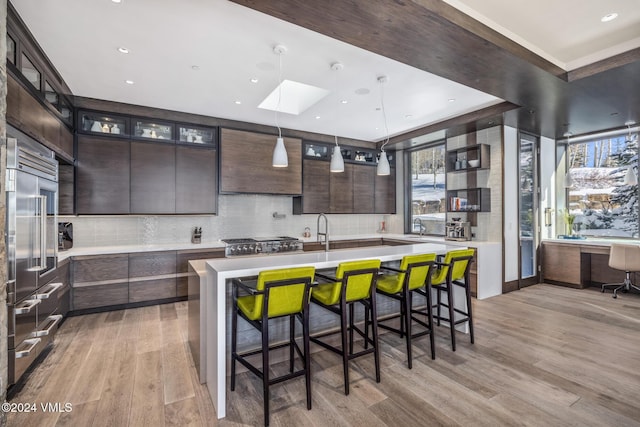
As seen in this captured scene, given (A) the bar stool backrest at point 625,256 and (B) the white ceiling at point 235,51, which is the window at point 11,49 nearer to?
(B) the white ceiling at point 235,51

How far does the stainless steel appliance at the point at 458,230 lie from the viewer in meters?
5.29

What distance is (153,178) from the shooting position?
4.51 meters

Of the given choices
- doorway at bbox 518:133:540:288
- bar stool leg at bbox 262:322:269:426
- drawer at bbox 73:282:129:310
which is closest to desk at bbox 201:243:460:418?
bar stool leg at bbox 262:322:269:426

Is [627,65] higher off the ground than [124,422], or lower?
higher

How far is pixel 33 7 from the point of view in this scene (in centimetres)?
231

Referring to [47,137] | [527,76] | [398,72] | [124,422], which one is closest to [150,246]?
[47,137]

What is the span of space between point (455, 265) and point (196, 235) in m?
3.79

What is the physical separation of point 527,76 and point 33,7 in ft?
14.0

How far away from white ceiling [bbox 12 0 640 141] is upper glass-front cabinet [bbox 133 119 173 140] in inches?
10.7

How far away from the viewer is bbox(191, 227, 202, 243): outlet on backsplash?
197 inches

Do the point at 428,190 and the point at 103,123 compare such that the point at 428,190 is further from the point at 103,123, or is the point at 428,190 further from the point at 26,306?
the point at 26,306

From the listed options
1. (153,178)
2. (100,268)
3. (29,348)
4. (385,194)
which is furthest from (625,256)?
(100,268)

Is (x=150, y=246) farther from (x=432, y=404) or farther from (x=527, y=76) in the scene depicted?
(x=527, y=76)

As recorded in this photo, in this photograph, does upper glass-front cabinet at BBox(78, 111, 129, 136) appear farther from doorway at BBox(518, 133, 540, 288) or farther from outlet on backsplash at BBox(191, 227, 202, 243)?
doorway at BBox(518, 133, 540, 288)
